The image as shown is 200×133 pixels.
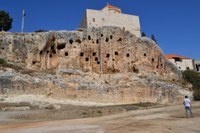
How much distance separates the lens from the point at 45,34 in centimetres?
3341

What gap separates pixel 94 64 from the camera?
33312 millimetres

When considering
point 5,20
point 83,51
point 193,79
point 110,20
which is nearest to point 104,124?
point 83,51

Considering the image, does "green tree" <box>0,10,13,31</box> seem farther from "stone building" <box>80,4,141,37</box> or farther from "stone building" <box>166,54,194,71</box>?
"stone building" <box>166,54,194,71</box>

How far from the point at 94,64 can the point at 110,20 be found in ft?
57.3

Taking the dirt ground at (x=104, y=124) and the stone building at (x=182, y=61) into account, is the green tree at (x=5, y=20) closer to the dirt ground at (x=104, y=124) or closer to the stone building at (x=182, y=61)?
the dirt ground at (x=104, y=124)

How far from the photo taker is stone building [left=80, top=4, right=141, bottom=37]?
46.2 meters

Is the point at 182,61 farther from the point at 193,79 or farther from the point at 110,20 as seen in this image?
the point at 110,20

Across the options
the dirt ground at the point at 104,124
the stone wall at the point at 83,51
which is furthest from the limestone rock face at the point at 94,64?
the dirt ground at the point at 104,124

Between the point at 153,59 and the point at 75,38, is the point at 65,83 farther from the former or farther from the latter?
the point at 153,59

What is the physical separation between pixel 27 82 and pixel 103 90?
9.29m

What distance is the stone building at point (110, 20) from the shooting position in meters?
46.2

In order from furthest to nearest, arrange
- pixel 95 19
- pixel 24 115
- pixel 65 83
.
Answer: pixel 95 19 < pixel 65 83 < pixel 24 115

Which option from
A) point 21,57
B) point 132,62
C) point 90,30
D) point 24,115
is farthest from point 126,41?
point 24,115

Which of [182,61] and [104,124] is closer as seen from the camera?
[104,124]
